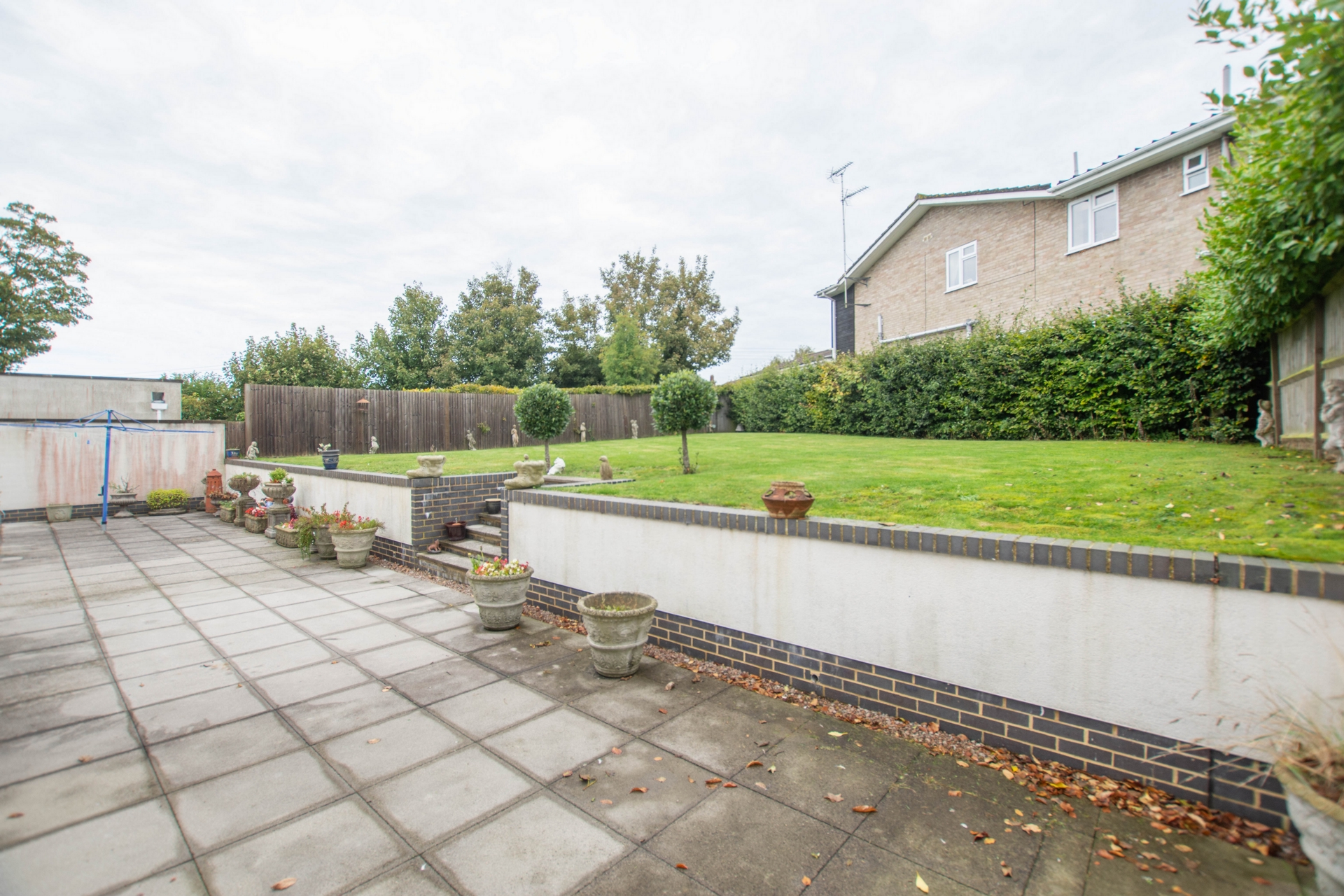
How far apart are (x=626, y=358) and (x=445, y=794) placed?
24071mm

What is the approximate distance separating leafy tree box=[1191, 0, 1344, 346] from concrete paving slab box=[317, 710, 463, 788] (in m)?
4.65

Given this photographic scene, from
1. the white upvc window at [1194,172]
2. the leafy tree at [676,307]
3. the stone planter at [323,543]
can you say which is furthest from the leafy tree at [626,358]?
the white upvc window at [1194,172]

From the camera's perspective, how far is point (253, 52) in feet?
22.8

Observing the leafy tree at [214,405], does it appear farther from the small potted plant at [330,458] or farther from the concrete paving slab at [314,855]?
the concrete paving slab at [314,855]

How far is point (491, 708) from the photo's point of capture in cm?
353

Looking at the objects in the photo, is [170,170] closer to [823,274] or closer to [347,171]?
[347,171]

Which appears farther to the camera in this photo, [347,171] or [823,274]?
[823,274]

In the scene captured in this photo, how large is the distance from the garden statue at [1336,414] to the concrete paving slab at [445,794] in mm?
5677

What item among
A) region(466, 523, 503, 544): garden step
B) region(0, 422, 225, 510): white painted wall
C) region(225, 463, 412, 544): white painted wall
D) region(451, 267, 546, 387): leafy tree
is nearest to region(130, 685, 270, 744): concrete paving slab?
region(466, 523, 503, 544): garden step

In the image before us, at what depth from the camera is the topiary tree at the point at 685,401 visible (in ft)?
23.1

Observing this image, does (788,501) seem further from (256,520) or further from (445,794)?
(256,520)

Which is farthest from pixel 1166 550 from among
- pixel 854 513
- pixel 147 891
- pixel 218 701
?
pixel 218 701

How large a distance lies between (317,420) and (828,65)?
14.7 m

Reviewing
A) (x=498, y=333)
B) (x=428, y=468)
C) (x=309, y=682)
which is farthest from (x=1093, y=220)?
(x=498, y=333)
